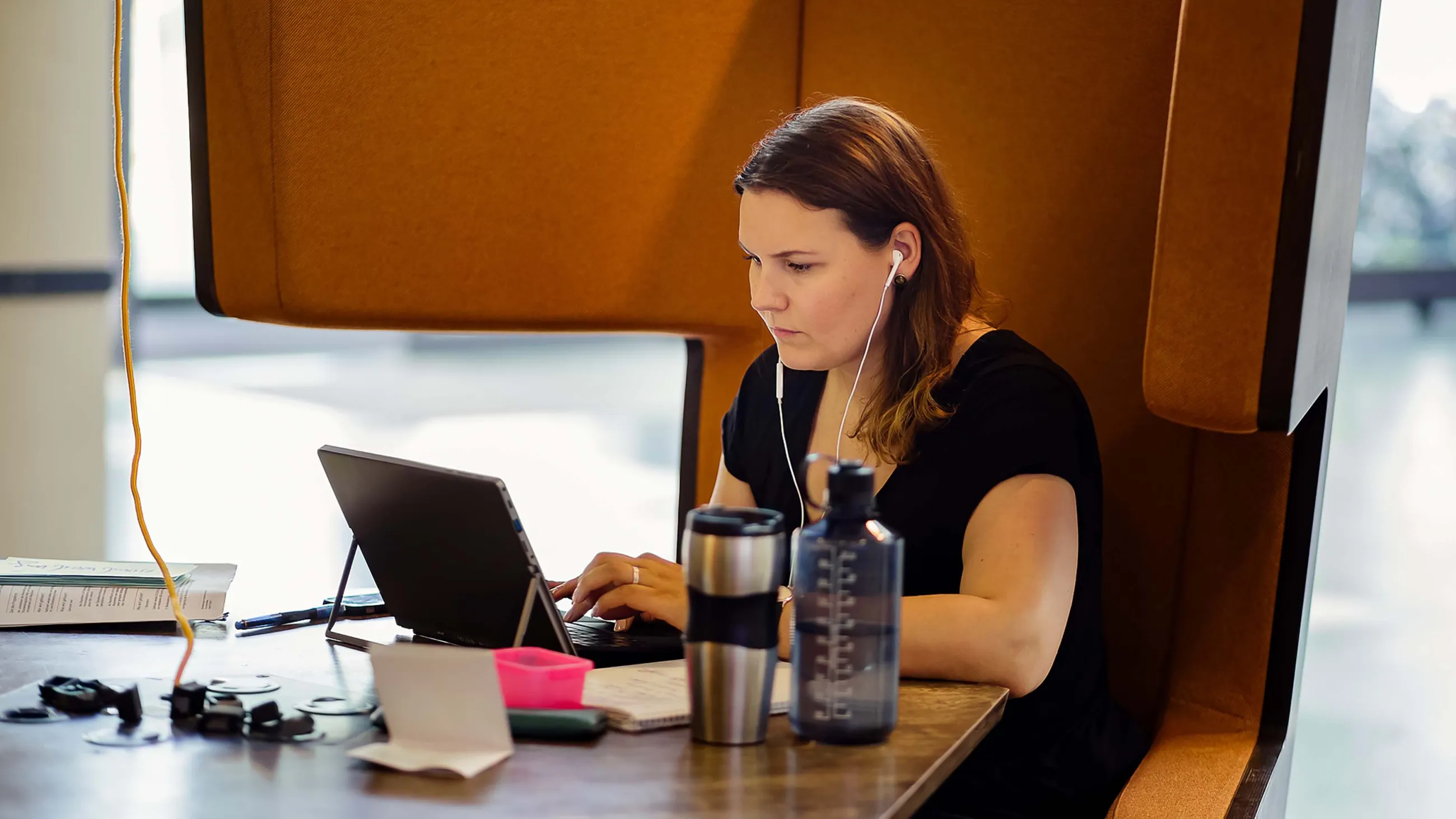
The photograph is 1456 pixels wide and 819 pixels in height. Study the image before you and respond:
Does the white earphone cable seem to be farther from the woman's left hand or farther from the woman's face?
the woman's left hand

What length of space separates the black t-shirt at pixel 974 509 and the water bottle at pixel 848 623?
385mm

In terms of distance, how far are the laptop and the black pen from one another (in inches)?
3.9

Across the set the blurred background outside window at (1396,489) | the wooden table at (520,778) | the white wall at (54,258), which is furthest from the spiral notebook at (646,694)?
the white wall at (54,258)

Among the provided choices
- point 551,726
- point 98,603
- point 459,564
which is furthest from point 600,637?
point 98,603

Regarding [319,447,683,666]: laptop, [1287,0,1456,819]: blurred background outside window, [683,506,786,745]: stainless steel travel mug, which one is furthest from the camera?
[1287,0,1456,819]: blurred background outside window

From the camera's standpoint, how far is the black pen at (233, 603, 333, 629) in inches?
56.7

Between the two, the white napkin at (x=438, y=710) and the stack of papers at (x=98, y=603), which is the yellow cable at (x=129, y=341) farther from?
the white napkin at (x=438, y=710)

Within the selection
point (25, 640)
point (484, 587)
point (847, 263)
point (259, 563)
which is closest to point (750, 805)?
point (484, 587)

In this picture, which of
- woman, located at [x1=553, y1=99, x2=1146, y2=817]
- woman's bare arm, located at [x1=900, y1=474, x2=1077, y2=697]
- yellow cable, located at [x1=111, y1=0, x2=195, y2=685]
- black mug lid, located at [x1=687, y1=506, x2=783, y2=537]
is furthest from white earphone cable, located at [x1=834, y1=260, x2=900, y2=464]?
yellow cable, located at [x1=111, y1=0, x2=195, y2=685]

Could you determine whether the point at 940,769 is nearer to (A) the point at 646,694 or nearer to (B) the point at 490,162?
(A) the point at 646,694

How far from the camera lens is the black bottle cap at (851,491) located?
1.07 metres

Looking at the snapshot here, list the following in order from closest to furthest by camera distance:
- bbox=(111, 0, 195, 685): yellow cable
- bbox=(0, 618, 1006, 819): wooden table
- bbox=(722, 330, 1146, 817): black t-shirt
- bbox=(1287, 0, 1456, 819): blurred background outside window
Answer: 1. bbox=(0, 618, 1006, 819): wooden table
2. bbox=(111, 0, 195, 685): yellow cable
3. bbox=(722, 330, 1146, 817): black t-shirt
4. bbox=(1287, 0, 1456, 819): blurred background outside window

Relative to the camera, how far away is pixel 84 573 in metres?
1.52

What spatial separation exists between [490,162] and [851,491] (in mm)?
970
